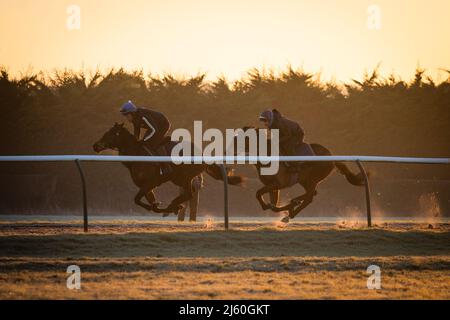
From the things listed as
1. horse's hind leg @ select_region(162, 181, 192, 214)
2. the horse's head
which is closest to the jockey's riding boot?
horse's hind leg @ select_region(162, 181, 192, 214)

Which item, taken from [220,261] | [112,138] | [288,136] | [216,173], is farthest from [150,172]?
[220,261]

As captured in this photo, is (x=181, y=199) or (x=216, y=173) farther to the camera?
(x=181, y=199)

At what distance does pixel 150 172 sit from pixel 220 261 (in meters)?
5.65

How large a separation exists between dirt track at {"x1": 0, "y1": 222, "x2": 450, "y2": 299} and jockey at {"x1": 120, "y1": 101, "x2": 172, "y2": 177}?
6.90 ft

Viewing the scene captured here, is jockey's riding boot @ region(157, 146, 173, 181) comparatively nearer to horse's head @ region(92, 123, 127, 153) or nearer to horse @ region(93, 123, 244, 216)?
horse @ region(93, 123, 244, 216)

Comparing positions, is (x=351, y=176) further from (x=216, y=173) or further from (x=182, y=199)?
(x=182, y=199)

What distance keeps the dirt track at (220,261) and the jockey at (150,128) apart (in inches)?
82.8

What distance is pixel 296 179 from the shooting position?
1816 centimetres

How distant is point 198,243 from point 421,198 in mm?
12914

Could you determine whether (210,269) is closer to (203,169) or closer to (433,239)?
(433,239)

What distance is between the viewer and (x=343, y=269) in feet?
37.8

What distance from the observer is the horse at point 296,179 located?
700 inches

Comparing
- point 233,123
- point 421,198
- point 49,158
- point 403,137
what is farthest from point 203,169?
point 403,137
